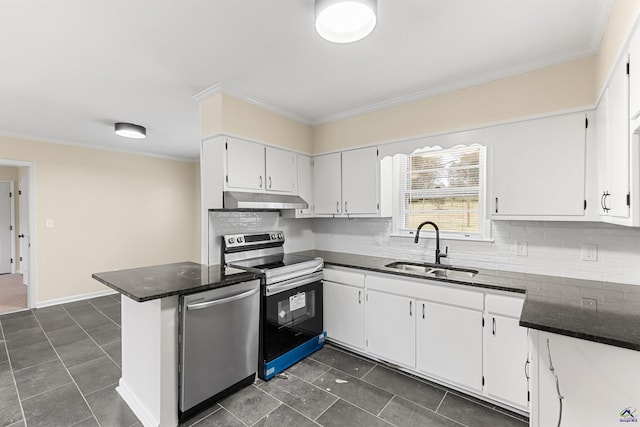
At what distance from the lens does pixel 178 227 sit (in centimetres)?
609

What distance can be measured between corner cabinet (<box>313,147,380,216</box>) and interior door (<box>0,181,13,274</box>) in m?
7.32

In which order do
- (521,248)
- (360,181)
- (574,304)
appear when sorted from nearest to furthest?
(574,304), (521,248), (360,181)

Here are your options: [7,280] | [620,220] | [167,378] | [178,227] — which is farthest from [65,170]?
[620,220]

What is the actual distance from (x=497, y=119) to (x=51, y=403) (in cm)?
412

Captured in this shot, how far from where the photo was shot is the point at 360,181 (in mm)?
3234

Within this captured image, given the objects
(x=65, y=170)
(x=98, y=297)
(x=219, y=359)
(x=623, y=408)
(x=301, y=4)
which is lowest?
→ (x=98, y=297)

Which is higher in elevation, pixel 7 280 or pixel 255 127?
pixel 255 127

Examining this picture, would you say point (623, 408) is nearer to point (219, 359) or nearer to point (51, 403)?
point (219, 359)

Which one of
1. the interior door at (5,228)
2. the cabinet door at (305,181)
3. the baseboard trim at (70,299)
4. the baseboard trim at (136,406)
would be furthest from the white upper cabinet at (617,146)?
the interior door at (5,228)

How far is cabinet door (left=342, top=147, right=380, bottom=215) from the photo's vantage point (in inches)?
123

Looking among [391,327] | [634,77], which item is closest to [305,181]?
[391,327]

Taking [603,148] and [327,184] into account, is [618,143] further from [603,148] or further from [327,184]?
[327,184]

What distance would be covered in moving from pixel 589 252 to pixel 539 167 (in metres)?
0.74

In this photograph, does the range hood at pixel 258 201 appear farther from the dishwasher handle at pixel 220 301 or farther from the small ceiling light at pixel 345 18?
the small ceiling light at pixel 345 18
